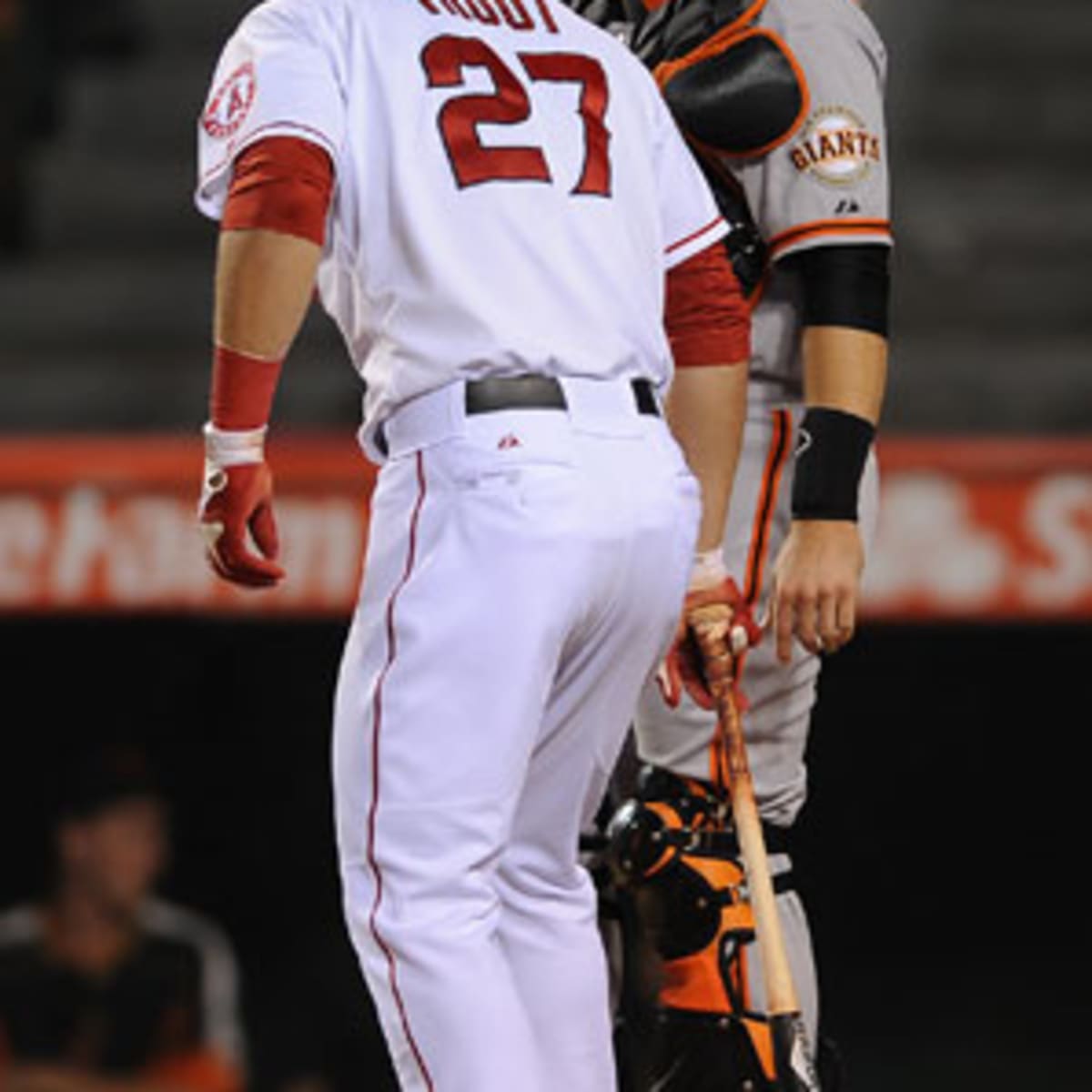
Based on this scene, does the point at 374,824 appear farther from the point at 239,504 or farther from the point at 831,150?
the point at 831,150

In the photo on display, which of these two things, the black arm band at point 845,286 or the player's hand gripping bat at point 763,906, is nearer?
the player's hand gripping bat at point 763,906

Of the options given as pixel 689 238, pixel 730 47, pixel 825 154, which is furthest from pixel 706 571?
pixel 730 47

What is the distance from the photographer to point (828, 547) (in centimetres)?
293

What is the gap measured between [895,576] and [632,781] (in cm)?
142

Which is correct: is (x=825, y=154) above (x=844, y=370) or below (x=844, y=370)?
above

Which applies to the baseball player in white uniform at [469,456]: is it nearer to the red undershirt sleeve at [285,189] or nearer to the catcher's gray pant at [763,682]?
the red undershirt sleeve at [285,189]

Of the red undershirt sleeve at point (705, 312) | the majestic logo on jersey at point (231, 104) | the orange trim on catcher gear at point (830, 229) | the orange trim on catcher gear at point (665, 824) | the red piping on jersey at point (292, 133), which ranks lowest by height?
the orange trim on catcher gear at point (665, 824)

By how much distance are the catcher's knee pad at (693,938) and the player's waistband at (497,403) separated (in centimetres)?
48

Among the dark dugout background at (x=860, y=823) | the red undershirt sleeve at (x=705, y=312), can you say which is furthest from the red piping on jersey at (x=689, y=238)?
the dark dugout background at (x=860, y=823)

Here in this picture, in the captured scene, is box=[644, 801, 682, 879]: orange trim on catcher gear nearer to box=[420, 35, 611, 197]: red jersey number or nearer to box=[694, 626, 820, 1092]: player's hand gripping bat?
box=[694, 626, 820, 1092]: player's hand gripping bat

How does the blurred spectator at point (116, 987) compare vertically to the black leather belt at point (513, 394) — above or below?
below

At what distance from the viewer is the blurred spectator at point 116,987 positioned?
4914 millimetres

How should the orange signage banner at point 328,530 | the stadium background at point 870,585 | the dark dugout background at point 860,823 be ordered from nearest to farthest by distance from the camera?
the orange signage banner at point 328,530 → the stadium background at point 870,585 → the dark dugout background at point 860,823

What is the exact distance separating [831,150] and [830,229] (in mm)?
83
